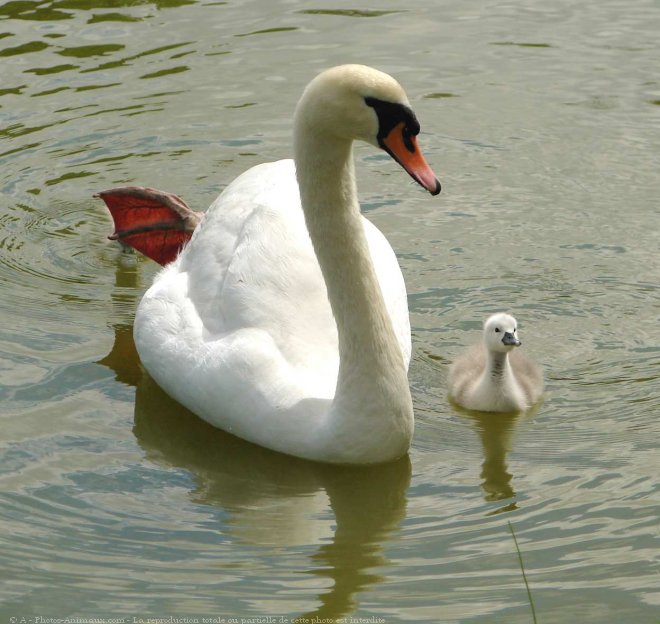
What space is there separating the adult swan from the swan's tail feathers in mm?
1182

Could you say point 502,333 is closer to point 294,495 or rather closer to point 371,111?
point 294,495

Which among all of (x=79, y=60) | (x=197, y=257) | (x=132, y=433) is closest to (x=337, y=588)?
(x=132, y=433)

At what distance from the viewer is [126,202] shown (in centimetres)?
954

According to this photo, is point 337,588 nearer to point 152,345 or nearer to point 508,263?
A: point 152,345

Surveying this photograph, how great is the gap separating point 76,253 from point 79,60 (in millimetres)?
3121

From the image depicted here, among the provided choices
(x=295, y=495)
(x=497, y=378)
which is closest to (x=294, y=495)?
(x=295, y=495)

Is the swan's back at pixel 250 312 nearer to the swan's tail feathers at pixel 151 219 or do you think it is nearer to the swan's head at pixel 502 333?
the swan's head at pixel 502 333

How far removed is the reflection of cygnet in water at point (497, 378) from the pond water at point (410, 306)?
11cm

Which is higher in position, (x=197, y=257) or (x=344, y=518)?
(x=197, y=257)

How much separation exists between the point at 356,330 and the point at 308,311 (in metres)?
0.64

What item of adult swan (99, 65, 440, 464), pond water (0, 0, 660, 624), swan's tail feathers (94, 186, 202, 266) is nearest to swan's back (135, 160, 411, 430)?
adult swan (99, 65, 440, 464)

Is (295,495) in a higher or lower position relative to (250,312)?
lower

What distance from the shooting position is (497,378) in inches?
304

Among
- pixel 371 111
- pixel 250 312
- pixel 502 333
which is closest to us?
pixel 371 111
